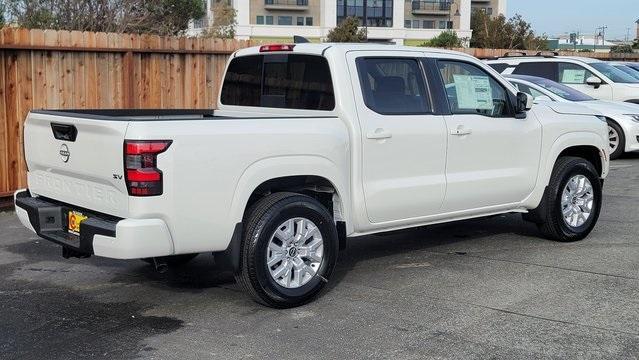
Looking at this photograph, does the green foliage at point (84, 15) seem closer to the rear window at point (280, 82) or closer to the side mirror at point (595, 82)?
the side mirror at point (595, 82)

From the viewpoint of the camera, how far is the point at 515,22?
2464 inches

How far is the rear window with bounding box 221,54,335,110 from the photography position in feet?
20.5

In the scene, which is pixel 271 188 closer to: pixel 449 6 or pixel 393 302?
pixel 393 302

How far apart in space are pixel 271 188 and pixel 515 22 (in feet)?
198

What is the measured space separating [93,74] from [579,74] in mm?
10716

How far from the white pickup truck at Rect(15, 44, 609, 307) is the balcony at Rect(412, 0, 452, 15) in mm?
95142

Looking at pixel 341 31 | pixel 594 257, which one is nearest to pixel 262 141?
pixel 594 257

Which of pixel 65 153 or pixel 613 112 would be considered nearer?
pixel 65 153

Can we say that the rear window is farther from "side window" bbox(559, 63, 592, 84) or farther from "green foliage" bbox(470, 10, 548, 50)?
"green foliage" bbox(470, 10, 548, 50)

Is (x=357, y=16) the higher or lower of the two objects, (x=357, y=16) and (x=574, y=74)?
the higher

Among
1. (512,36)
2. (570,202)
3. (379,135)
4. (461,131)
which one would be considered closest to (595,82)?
(570,202)

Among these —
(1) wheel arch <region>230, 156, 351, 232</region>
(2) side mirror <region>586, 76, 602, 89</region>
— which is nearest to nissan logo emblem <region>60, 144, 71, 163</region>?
(1) wheel arch <region>230, 156, 351, 232</region>

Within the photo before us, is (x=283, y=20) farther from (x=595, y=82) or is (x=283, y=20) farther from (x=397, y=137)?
(x=397, y=137)

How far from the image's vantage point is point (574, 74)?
55.0 ft
